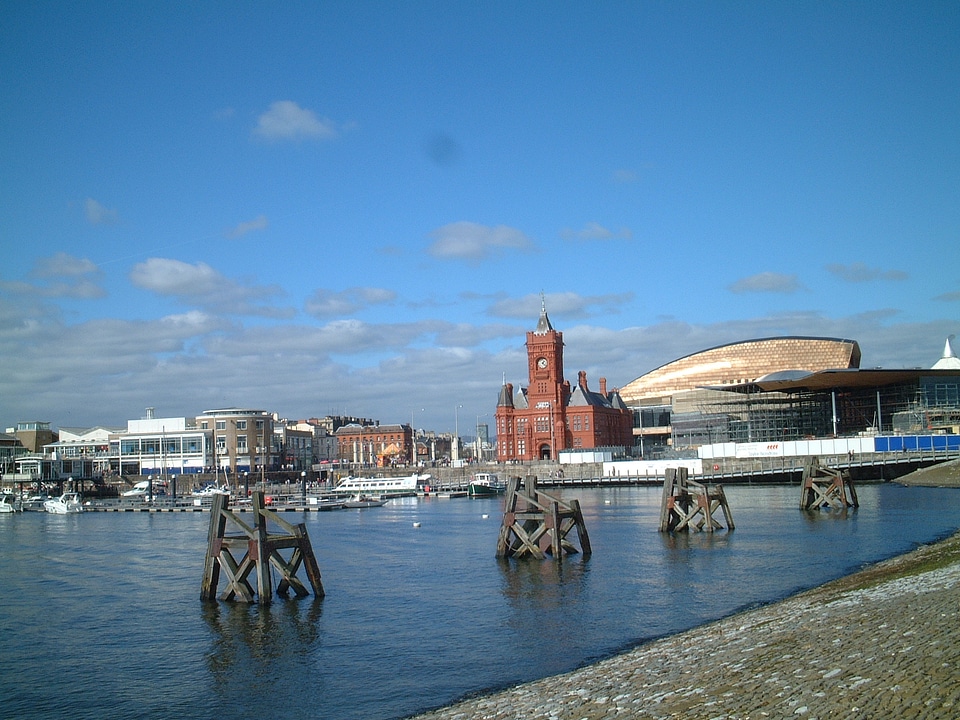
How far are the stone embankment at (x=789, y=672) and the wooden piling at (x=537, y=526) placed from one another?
15.6 metres

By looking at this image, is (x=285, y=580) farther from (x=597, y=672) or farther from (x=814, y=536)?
(x=814, y=536)

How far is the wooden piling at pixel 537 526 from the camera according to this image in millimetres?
38188

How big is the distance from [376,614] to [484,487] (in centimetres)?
7558

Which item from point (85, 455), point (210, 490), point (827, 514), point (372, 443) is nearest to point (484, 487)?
point (210, 490)

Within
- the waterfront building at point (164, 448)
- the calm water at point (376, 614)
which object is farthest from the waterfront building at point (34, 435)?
the calm water at point (376, 614)

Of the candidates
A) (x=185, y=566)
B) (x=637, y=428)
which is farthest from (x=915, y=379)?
(x=185, y=566)

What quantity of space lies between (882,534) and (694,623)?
23848 millimetres

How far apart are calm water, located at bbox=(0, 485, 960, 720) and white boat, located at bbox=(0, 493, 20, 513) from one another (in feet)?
143

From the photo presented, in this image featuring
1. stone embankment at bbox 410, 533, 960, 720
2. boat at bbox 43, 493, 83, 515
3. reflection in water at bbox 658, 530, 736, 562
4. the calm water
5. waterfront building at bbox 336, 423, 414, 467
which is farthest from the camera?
waterfront building at bbox 336, 423, 414, 467

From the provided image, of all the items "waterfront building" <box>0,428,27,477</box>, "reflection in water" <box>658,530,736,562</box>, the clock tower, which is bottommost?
"reflection in water" <box>658,530,736,562</box>

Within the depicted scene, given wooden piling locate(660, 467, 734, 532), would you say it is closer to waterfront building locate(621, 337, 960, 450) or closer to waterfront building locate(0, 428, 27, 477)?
waterfront building locate(621, 337, 960, 450)

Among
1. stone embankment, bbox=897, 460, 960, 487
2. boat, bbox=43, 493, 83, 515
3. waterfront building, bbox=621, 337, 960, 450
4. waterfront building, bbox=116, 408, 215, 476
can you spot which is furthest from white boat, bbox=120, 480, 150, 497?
stone embankment, bbox=897, 460, 960, 487

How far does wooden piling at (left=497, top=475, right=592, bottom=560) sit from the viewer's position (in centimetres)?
3819

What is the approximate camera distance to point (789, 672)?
591 inches
